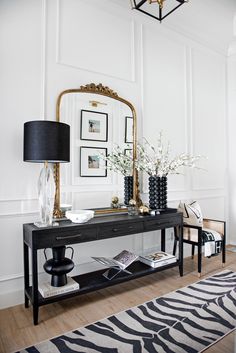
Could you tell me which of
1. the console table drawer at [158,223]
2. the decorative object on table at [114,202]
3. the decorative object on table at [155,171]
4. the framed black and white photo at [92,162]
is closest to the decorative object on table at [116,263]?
the console table drawer at [158,223]

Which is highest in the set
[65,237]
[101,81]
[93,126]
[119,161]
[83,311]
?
[101,81]

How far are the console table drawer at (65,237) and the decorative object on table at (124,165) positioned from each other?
34.1 inches

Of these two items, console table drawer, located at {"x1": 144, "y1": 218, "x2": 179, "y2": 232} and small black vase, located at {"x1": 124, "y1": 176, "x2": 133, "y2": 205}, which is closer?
console table drawer, located at {"x1": 144, "y1": 218, "x2": 179, "y2": 232}

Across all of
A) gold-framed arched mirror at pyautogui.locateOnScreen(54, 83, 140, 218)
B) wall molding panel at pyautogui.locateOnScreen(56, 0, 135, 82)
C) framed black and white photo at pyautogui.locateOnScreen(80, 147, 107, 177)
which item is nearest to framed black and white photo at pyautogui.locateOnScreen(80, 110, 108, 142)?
gold-framed arched mirror at pyautogui.locateOnScreen(54, 83, 140, 218)

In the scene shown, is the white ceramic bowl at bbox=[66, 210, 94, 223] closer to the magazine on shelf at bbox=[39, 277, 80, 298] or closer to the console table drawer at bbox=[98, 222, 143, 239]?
the console table drawer at bbox=[98, 222, 143, 239]

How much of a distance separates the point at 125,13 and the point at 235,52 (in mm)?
2184

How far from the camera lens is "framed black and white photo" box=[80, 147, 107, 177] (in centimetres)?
272

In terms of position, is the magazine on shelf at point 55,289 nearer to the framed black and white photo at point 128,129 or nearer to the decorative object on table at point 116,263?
the decorative object on table at point 116,263

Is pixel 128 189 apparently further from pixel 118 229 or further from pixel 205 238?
pixel 205 238

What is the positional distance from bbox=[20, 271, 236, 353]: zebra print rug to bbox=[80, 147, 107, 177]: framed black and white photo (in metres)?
1.39

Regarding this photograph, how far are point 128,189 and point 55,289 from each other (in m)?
1.37

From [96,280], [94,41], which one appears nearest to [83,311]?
[96,280]

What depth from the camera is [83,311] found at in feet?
7.29

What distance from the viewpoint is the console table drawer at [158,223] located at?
2.68 m
